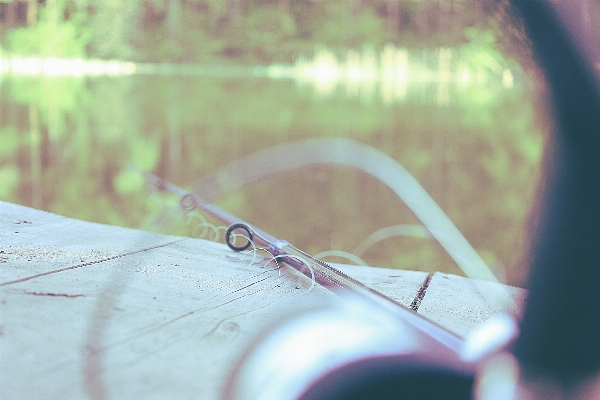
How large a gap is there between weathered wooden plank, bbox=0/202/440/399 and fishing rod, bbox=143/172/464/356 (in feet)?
0.13

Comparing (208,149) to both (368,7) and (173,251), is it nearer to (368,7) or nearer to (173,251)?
(173,251)

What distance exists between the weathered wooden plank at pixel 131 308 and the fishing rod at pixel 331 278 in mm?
40

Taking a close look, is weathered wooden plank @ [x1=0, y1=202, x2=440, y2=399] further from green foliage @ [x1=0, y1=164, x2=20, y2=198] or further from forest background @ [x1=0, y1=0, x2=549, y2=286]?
green foliage @ [x1=0, y1=164, x2=20, y2=198]

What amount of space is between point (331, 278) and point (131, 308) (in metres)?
0.40

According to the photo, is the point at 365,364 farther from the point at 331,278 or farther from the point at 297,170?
the point at 297,170

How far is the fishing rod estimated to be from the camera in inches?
38.6

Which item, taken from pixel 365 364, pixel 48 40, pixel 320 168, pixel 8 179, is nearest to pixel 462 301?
pixel 365 364

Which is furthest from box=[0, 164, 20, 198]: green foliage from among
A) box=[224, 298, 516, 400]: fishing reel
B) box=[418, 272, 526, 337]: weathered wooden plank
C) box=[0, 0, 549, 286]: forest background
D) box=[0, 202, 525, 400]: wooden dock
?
box=[224, 298, 516, 400]: fishing reel

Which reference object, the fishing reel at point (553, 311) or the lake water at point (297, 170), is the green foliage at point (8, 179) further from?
the fishing reel at point (553, 311)

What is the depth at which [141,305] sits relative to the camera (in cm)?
128

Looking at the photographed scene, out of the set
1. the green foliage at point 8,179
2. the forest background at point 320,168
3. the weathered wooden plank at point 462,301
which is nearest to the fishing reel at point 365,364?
the forest background at point 320,168

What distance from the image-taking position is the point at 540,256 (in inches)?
34.1

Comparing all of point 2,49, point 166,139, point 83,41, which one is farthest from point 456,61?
point 166,139

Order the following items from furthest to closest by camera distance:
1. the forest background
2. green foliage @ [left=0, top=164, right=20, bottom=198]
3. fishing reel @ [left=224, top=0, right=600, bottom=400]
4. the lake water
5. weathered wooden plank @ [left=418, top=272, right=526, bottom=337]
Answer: green foliage @ [left=0, top=164, right=20, bottom=198]
the lake water
the forest background
weathered wooden plank @ [left=418, top=272, right=526, bottom=337]
fishing reel @ [left=224, top=0, right=600, bottom=400]
